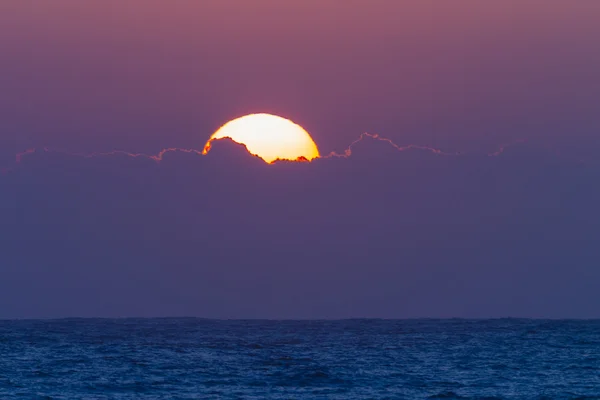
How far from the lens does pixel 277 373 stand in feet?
250

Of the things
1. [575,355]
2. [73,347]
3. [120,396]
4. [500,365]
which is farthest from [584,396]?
[73,347]

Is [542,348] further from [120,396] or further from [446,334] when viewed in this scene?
[120,396]

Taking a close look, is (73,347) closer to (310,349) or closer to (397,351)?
(310,349)

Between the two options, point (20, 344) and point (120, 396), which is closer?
point (120, 396)

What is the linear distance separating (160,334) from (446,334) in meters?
37.6

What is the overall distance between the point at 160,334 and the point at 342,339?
81.1 ft

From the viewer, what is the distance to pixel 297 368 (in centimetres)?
7956

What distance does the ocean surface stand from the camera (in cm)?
6500

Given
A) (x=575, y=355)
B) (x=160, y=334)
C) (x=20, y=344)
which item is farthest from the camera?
(x=160, y=334)

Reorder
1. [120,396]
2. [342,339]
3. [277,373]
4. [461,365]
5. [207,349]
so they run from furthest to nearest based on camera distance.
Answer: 1. [342,339]
2. [207,349]
3. [461,365]
4. [277,373]
5. [120,396]

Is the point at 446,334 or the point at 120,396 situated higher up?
the point at 446,334

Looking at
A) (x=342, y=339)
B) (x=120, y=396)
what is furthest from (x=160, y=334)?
(x=120, y=396)

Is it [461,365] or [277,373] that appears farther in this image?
[461,365]

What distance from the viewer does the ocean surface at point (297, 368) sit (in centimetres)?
6500
